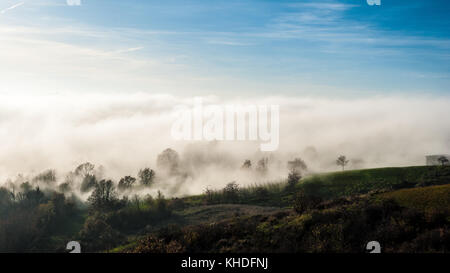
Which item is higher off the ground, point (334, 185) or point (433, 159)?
point (433, 159)

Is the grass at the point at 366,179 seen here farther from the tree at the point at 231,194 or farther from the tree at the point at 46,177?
the tree at the point at 46,177

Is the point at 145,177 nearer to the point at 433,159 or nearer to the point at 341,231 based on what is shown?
the point at 433,159

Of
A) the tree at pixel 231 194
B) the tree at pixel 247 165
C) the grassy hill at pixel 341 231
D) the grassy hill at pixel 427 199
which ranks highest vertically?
the grassy hill at pixel 427 199

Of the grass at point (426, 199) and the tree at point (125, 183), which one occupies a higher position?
the grass at point (426, 199)

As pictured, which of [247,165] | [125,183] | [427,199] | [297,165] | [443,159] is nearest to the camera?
[427,199]

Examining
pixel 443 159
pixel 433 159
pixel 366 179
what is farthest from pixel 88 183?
pixel 443 159

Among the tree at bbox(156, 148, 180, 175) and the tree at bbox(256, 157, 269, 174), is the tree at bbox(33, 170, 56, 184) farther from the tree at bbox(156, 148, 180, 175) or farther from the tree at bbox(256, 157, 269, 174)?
the tree at bbox(256, 157, 269, 174)

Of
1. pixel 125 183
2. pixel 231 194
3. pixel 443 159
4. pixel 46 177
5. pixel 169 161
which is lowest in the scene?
pixel 231 194

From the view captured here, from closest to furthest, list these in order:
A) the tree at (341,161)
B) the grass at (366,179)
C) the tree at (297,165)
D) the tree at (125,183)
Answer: the grass at (366,179) < the tree at (125,183) < the tree at (297,165) < the tree at (341,161)

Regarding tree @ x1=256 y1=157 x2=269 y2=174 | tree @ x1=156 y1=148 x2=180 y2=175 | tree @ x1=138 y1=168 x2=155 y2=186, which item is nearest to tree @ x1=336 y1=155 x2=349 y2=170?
tree @ x1=256 y1=157 x2=269 y2=174

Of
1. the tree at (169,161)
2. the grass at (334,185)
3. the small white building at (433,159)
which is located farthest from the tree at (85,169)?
the small white building at (433,159)

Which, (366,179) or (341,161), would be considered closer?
(366,179)

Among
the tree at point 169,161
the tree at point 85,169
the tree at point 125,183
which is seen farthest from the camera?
the tree at point 169,161
